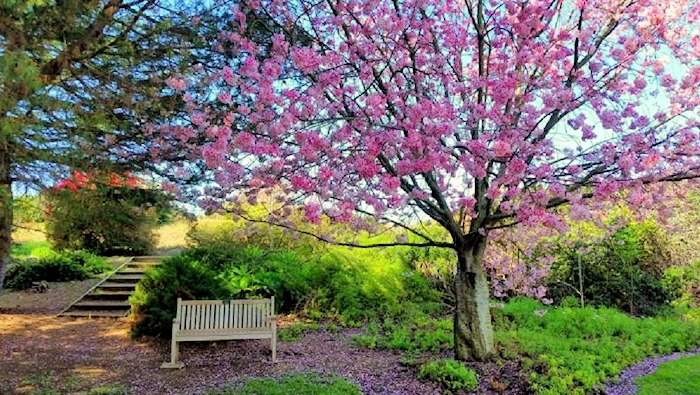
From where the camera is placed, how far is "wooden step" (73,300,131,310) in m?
9.40

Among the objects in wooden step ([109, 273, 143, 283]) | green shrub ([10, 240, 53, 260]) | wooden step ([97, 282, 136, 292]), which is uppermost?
green shrub ([10, 240, 53, 260])

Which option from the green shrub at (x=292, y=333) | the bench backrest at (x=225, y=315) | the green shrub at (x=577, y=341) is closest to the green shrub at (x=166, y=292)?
the bench backrest at (x=225, y=315)

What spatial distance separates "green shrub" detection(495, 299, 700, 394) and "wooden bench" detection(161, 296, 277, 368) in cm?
265

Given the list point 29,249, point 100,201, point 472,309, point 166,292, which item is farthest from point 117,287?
point 472,309

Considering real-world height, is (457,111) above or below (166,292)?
above

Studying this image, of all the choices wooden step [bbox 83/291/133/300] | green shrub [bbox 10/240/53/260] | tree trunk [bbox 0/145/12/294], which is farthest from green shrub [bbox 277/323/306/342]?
green shrub [bbox 10/240/53/260]

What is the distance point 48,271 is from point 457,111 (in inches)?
410

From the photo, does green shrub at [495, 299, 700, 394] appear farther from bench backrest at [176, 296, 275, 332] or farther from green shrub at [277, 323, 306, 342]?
bench backrest at [176, 296, 275, 332]

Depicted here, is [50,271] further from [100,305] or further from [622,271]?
[622,271]

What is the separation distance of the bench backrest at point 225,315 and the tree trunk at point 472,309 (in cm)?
216

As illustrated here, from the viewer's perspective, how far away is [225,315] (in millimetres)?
6043

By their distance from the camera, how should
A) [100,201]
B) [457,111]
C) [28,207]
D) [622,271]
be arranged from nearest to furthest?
[28,207]
[457,111]
[100,201]
[622,271]

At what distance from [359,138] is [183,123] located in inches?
78.8

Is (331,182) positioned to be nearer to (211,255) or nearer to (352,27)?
(352,27)
